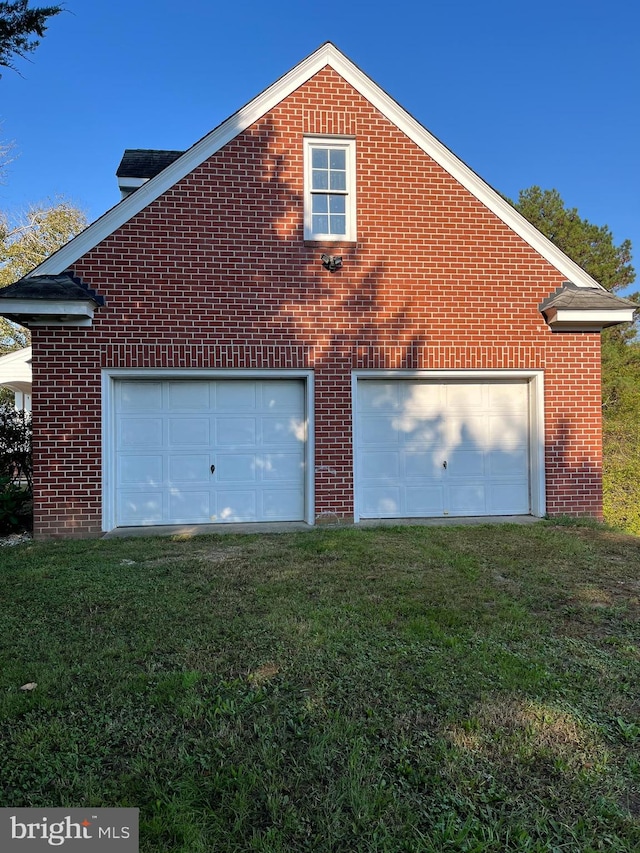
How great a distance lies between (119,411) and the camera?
25.4 feet

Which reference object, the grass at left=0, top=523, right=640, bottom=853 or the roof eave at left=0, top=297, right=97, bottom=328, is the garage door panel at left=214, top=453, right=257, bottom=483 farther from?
the grass at left=0, top=523, right=640, bottom=853

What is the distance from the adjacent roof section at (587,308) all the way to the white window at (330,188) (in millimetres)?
3278

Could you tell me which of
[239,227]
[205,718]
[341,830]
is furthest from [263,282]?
[341,830]

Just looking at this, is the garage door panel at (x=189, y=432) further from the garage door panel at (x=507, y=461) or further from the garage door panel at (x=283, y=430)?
the garage door panel at (x=507, y=461)

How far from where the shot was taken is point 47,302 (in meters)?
6.88

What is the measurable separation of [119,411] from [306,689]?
5.86 m

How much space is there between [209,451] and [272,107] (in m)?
5.20

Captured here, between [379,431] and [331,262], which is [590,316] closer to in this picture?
[379,431]

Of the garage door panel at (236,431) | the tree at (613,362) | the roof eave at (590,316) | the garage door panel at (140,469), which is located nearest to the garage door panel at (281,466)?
the garage door panel at (236,431)

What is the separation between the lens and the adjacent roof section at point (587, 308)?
788cm

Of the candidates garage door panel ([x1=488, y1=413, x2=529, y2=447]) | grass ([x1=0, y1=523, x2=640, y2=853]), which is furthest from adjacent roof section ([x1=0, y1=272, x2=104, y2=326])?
garage door panel ([x1=488, y1=413, x2=529, y2=447])

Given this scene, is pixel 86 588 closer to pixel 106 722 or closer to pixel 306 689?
pixel 106 722

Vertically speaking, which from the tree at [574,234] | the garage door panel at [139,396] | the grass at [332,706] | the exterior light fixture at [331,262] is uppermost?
the tree at [574,234]

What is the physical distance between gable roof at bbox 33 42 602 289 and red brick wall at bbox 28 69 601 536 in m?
0.12
